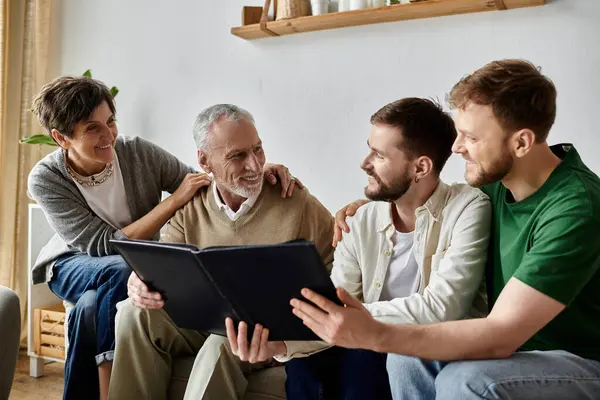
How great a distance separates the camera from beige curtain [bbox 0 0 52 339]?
339 centimetres

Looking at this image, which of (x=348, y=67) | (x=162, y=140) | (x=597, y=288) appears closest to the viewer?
(x=597, y=288)

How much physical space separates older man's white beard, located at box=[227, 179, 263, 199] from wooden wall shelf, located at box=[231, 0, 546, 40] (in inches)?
38.4

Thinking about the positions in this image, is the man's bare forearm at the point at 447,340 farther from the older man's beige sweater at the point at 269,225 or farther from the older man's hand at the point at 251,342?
the older man's beige sweater at the point at 269,225

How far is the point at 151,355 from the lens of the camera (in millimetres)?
2016

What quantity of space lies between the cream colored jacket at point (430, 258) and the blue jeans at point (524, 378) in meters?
0.21

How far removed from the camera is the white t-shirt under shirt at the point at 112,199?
2445 mm

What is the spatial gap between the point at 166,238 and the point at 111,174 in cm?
39

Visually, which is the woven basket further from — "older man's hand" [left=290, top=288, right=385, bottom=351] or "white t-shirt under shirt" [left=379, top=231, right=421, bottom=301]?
"older man's hand" [left=290, top=288, right=385, bottom=351]

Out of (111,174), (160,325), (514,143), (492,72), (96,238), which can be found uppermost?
(492,72)

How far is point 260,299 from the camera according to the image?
1.48m

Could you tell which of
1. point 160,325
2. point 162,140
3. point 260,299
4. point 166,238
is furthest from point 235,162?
point 162,140

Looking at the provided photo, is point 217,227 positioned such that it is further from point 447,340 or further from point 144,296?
point 447,340

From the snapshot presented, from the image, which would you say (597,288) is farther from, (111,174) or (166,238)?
(111,174)

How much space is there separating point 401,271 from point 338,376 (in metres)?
0.31
